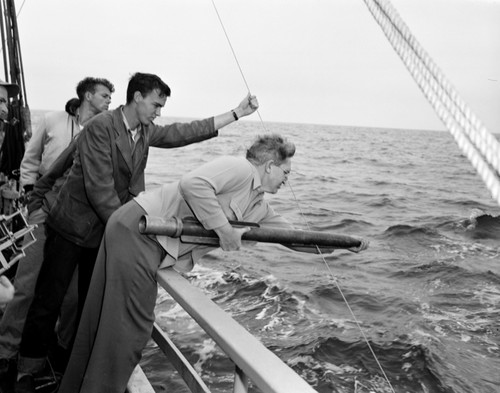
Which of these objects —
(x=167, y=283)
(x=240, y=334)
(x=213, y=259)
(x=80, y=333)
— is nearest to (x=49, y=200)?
(x=80, y=333)

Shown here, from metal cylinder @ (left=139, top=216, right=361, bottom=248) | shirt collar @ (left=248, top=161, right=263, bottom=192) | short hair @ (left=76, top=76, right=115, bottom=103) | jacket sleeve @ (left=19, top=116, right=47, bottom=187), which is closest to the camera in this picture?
metal cylinder @ (left=139, top=216, right=361, bottom=248)

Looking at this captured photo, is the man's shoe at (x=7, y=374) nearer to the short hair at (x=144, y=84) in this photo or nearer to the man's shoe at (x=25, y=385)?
the man's shoe at (x=25, y=385)

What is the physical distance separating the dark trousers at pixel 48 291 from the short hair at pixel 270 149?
101 centimetres

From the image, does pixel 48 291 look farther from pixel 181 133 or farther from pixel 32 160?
pixel 32 160

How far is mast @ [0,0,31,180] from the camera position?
4328 millimetres

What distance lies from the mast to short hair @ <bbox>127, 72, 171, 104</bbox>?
2391 millimetres

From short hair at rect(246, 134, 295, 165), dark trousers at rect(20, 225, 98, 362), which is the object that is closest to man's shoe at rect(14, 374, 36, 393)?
dark trousers at rect(20, 225, 98, 362)

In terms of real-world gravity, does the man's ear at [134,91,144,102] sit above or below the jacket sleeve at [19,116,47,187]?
above

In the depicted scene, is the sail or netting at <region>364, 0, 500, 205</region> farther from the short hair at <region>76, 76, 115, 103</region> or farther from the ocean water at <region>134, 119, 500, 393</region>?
the short hair at <region>76, 76, 115, 103</region>

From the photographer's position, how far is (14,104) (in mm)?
4926

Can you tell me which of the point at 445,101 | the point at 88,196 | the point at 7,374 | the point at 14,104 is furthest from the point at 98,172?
the point at 14,104

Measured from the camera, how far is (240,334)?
1.35m


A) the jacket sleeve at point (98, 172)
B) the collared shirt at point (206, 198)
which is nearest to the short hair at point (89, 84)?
the jacket sleeve at point (98, 172)

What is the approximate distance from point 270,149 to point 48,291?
134 centimetres
